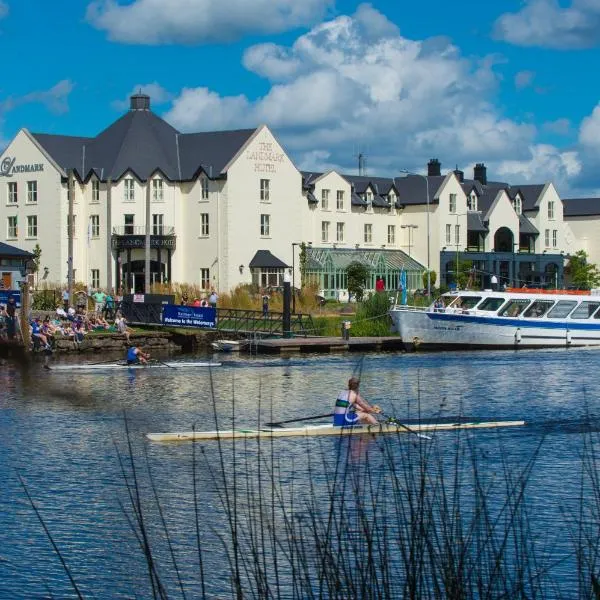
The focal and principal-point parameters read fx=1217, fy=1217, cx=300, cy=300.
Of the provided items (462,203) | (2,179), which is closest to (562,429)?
(2,179)

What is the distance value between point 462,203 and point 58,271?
126 feet

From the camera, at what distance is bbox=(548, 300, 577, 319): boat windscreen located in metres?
66.4

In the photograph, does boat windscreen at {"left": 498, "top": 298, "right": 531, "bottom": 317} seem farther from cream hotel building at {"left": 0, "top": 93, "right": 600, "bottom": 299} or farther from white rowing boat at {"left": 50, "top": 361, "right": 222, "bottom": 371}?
cream hotel building at {"left": 0, "top": 93, "right": 600, "bottom": 299}

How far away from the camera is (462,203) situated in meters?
111

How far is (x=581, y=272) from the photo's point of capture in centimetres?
11931

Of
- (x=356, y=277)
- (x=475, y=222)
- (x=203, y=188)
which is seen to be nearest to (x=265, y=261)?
(x=203, y=188)

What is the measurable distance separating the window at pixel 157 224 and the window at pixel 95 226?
4187mm

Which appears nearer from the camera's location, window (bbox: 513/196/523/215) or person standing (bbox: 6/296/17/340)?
person standing (bbox: 6/296/17/340)

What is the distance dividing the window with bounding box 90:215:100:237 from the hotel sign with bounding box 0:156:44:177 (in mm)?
5468

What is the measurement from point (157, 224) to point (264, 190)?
872 cm

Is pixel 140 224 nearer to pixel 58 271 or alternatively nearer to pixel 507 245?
pixel 58 271

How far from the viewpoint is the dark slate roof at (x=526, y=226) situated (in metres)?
117

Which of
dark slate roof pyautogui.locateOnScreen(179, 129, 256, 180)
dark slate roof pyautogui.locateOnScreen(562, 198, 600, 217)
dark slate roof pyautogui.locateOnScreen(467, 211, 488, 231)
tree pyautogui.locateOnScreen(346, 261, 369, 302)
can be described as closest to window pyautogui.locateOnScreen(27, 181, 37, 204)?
dark slate roof pyautogui.locateOnScreen(179, 129, 256, 180)

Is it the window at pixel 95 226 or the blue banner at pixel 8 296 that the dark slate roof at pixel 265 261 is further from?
the blue banner at pixel 8 296
